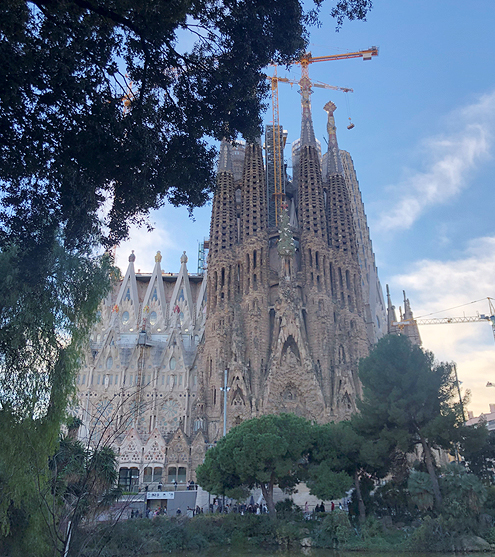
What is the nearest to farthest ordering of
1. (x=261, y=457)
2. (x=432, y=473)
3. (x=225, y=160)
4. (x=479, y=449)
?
(x=432, y=473)
(x=479, y=449)
(x=261, y=457)
(x=225, y=160)

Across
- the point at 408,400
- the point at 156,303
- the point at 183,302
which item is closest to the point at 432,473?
the point at 408,400

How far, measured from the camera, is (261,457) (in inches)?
757

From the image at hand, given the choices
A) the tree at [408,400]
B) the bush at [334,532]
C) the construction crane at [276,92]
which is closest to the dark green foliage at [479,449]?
the tree at [408,400]

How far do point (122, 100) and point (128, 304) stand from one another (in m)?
40.6

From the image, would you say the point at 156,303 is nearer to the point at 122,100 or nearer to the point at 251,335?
the point at 251,335

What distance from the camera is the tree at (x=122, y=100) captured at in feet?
25.1

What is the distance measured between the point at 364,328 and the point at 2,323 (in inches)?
1177

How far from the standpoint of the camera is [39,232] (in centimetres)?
900

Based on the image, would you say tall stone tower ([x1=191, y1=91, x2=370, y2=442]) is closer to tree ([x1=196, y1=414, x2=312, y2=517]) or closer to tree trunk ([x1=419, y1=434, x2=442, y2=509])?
tree ([x1=196, y1=414, x2=312, y2=517])

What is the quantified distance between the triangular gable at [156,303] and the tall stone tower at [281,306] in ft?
29.5

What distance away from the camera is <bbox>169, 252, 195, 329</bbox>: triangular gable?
4691 centimetres

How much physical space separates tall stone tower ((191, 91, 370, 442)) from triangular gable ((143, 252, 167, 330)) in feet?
29.5

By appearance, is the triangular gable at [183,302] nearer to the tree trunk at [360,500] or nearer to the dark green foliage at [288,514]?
the dark green foliage at [288,514]

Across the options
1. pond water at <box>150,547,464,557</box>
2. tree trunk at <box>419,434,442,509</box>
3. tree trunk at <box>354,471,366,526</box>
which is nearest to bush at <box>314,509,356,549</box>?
pond water at <box>150,547,464,557</box>
